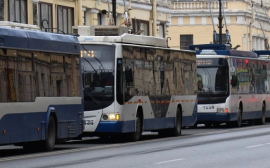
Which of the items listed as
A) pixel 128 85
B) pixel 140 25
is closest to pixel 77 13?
pixel 140 25

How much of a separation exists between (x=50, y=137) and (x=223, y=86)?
45.1ft

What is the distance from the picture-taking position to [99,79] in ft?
72.8

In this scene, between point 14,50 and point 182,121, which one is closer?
point 14,50

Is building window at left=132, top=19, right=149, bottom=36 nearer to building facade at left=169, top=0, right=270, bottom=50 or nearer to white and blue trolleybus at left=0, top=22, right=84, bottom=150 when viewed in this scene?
building facade at left=169, top=0, right=270, bottom=50

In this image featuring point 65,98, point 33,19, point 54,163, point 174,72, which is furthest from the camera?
point 33,19

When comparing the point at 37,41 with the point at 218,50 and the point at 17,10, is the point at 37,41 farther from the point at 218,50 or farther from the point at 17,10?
the point at 17,10

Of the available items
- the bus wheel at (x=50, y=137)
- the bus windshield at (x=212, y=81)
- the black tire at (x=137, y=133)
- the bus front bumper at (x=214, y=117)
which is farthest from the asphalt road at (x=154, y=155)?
the bus windshield at (x=212, y=81)

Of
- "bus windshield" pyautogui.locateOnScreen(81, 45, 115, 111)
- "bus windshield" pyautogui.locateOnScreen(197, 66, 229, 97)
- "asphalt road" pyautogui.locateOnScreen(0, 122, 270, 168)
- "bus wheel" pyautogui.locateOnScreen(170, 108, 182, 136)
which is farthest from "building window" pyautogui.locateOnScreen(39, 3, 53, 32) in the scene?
"bus windshield" pyautogui.locateOnScreen(81, 45, 115, 111)

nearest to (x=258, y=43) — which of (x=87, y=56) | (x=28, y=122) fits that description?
(x=87, y=56)

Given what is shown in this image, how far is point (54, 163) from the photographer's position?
15.8 metres

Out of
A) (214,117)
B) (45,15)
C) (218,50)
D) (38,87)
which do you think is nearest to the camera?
(38,87)

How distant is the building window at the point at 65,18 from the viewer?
3853 cm

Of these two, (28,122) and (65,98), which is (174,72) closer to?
(65,98)

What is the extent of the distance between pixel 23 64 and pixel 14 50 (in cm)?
48
